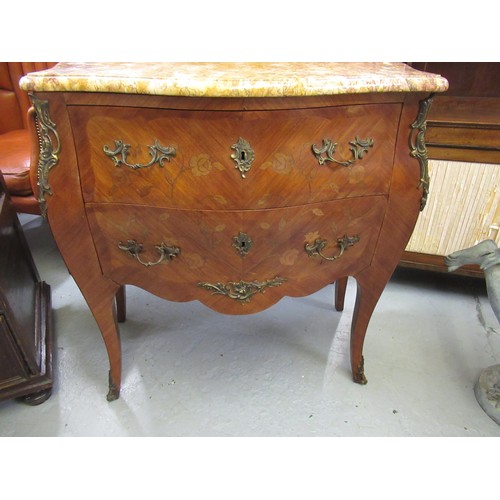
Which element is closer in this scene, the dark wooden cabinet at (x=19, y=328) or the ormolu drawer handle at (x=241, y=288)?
the ormolu drawer handle at (x=241, y=288)

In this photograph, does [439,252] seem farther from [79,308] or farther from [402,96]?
[79,308]

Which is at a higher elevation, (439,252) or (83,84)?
(83,84)

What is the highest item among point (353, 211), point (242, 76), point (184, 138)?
point (242, 76)

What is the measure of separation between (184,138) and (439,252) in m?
1.13

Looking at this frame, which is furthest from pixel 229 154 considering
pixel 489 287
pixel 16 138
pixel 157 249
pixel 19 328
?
pixel 16 138

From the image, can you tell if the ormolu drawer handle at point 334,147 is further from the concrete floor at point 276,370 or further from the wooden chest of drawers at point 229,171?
the concrete floor at point 276,370

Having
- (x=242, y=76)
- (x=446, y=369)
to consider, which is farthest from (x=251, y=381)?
(x=242, y=76)

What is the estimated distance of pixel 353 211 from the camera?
830mm

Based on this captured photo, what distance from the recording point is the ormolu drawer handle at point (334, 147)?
0.73 metres

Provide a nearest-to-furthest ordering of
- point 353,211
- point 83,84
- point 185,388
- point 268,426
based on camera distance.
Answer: point 83,84
point 353,211
point 268,426
point 185,388

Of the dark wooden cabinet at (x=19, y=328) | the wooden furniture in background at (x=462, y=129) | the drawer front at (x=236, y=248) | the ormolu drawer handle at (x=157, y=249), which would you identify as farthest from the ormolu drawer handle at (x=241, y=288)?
the wooden furniture in background at (x=462, y=129)

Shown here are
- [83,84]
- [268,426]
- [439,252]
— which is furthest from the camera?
[439,252]

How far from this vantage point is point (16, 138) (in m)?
1.66

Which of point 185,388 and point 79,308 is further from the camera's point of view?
point 79,308
